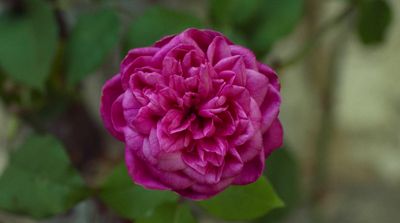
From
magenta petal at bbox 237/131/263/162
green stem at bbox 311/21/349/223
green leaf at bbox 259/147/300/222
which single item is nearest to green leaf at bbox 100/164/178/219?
magenta petal at bbox 237/131/263/162

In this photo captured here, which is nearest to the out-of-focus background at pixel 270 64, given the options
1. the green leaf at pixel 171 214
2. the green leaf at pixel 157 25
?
the green leaf at pixel 157 25

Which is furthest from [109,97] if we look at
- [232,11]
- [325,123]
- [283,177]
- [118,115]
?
[325,123]

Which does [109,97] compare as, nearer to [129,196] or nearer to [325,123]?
[129,196]

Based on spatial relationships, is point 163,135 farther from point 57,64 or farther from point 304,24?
point 304,24

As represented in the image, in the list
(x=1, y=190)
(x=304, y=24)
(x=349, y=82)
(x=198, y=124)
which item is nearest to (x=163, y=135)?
(x=198, y=124)

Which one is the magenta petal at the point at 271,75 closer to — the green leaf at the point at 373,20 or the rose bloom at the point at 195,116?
the rose bloom at the point at 195,116
